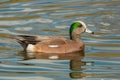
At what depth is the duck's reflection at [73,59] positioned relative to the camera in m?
12.6

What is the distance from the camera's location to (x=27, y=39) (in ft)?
49.1

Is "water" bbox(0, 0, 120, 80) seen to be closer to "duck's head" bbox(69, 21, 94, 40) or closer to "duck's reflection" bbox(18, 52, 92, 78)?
"duck's reflection" bbox(18, 52, 92, 78)

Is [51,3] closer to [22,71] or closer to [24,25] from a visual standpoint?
[24,25]

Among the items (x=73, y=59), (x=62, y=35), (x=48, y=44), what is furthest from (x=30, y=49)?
(x=62, y=35)

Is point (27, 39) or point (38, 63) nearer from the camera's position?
point (38, 63)

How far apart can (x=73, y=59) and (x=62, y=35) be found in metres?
2.32

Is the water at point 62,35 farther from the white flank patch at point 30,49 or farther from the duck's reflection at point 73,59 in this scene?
the white flank patch at point 30,49

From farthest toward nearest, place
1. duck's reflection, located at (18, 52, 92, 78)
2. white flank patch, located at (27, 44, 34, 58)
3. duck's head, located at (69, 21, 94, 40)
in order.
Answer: duck's head, located at (69, 21, 94, 40) < white flank patch, located at (27, 44, 34, 58) < duck's reflection, located at (18, 52, 92, 78)

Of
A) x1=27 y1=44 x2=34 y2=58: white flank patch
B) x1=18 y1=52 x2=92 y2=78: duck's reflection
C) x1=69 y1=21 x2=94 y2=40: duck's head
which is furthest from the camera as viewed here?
x1=69 y1=21 x2=94 y2=40: duck's head

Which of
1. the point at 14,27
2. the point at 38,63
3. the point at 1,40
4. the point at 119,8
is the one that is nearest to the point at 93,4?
the point at 119,8

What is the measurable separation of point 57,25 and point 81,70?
182 inches

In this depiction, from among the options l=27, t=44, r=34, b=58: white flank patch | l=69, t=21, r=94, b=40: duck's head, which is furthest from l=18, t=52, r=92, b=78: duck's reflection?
l=69, t=21, r=94, b=40: duck's head

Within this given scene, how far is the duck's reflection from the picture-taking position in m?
12.6

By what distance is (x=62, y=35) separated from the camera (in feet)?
53.9
